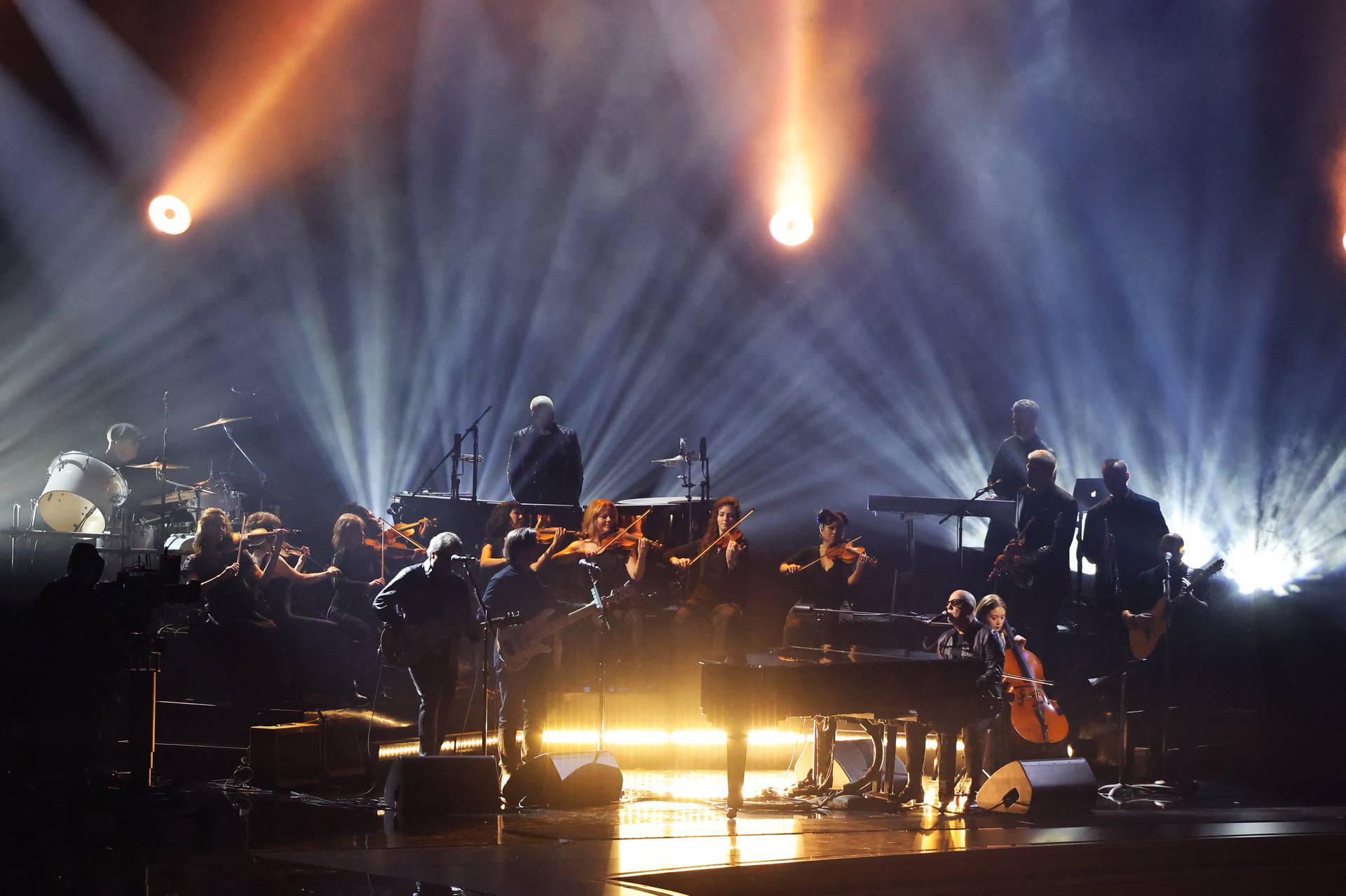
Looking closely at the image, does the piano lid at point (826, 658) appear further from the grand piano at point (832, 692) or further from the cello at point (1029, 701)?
the cello at point (1029, 701)

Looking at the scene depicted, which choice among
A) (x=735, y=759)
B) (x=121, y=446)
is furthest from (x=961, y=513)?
(x=121, y=446)

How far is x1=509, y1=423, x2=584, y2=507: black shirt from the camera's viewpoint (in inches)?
418

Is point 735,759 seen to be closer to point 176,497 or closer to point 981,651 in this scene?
point 981,651

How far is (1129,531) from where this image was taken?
30.1 ft

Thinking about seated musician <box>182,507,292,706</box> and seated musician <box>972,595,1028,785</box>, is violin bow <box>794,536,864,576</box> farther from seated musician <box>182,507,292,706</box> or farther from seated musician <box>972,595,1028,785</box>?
seated musician <box>182,507,292,706</box>

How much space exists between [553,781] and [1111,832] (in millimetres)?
3238

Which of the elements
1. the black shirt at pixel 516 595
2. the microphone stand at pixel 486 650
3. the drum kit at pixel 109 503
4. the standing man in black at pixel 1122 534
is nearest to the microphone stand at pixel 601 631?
the black shirt at pixel 516 595

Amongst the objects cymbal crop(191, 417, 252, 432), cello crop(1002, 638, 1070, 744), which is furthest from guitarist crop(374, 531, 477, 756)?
cymbal crop(191, 417, 252, 432)

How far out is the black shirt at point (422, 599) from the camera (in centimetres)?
739

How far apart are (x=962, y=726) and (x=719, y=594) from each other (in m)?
2.62

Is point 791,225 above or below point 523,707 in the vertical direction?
above

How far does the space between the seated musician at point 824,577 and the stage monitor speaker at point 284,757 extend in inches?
144

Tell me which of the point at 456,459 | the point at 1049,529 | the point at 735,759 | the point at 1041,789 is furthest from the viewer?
the point at 456,459

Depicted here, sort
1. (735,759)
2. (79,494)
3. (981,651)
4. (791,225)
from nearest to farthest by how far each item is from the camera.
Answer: (735,759), (981,651), (79,494), (791,225)
